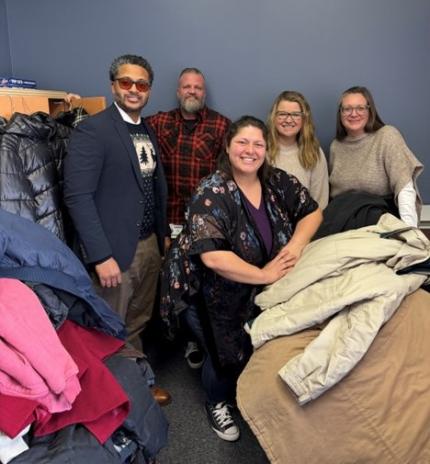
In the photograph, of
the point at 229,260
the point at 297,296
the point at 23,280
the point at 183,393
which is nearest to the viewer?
the point at 23,280

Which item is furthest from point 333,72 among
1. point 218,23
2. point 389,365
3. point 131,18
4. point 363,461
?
point 363,461

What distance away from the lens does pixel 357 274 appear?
3.77 feet

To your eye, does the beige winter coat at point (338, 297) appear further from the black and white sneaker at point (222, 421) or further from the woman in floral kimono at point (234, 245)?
the black and white sneaker at point (222, 421)

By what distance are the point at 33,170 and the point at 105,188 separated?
0.31 meters

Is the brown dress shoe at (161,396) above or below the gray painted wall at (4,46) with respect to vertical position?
below

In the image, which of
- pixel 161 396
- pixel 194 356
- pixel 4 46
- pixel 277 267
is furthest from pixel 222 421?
pixel 4 46

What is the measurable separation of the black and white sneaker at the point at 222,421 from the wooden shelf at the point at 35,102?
1.59 metres

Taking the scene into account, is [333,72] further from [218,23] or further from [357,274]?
[357,274]

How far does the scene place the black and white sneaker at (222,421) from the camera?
1.67m

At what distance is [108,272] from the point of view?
1.60 metres

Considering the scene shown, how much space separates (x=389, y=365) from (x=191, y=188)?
4.54 feet

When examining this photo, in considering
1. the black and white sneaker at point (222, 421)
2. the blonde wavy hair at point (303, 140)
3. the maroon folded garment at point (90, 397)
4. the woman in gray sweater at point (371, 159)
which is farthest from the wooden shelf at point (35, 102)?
the black and white sneaker at point (222, 421)

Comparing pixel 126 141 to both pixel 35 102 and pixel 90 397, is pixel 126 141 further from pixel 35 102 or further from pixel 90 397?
pixel 90 397

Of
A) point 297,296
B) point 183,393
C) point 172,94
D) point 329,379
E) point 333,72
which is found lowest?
point 183,393
